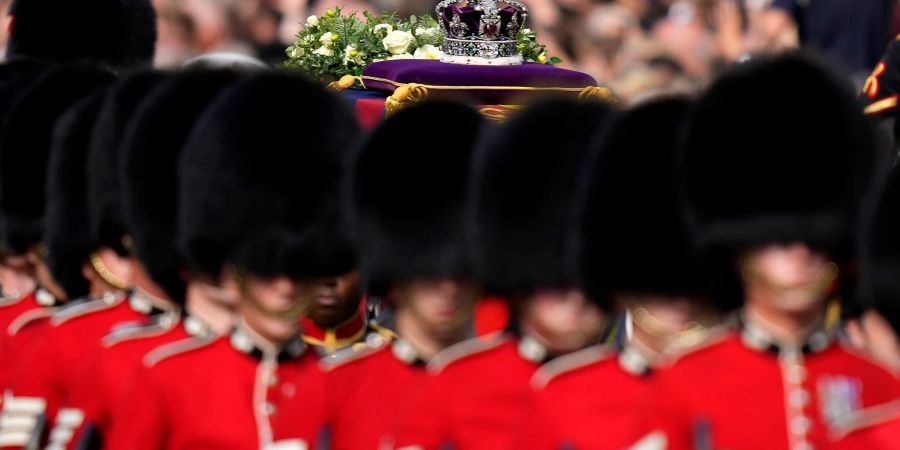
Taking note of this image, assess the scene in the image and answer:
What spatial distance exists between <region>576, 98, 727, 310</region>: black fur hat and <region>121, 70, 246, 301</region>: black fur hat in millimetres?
981

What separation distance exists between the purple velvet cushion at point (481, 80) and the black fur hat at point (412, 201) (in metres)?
2.58

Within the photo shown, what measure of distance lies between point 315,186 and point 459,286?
396 millimetres

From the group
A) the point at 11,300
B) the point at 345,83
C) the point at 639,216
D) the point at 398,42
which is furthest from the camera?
the point at 398,42

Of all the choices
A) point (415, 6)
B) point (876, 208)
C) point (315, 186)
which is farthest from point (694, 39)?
point (876, 208)

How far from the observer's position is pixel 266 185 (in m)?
3.71

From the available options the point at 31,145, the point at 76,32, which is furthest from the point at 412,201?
the point at 76,32

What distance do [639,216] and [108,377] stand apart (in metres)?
1.12

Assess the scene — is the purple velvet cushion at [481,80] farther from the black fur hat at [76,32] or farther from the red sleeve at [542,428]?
the red sleeve at [542,428]

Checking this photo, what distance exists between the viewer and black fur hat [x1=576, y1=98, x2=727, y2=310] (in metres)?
3.27

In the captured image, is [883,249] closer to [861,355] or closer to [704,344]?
[861,355]

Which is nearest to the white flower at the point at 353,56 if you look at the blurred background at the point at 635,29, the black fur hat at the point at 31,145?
the blurred background at the point at 635,29

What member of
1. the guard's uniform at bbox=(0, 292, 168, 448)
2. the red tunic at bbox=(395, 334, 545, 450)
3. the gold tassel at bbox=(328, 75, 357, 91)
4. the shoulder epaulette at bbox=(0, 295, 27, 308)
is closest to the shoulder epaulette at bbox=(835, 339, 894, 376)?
the red tunic at bbox=(395, 334, 545, 450)

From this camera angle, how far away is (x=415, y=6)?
8109 millimetres

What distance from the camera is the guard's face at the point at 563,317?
3385 mm
